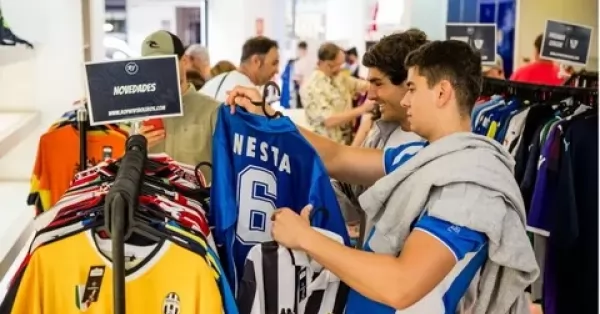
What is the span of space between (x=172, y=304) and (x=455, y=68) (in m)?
0.79

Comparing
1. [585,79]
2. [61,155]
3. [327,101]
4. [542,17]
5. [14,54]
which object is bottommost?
[327,101]

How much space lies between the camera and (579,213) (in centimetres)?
312

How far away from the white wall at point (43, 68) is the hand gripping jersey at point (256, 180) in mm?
2659

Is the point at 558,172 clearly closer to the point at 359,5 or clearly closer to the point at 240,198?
the point at 240,198

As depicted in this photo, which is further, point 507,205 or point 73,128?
point 73,128

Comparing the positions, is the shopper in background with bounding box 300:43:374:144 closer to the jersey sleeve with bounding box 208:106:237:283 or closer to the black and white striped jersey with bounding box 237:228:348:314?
the jersey sleeve with bounding box 208:106:237:283

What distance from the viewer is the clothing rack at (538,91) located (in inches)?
136

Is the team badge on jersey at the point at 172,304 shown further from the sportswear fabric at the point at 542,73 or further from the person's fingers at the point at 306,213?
the sportswear fabric at the point at 542,73

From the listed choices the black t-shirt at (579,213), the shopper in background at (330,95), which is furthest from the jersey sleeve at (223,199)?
the shopper in background at (330,95)

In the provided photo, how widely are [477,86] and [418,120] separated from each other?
151 mm

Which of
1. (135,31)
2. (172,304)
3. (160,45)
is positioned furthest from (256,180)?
(135,31)

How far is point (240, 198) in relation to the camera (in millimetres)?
1832

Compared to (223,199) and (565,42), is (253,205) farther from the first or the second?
(565,42)

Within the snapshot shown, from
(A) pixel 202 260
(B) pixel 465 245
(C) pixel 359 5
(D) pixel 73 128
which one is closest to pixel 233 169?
(A) pixel 202 260
